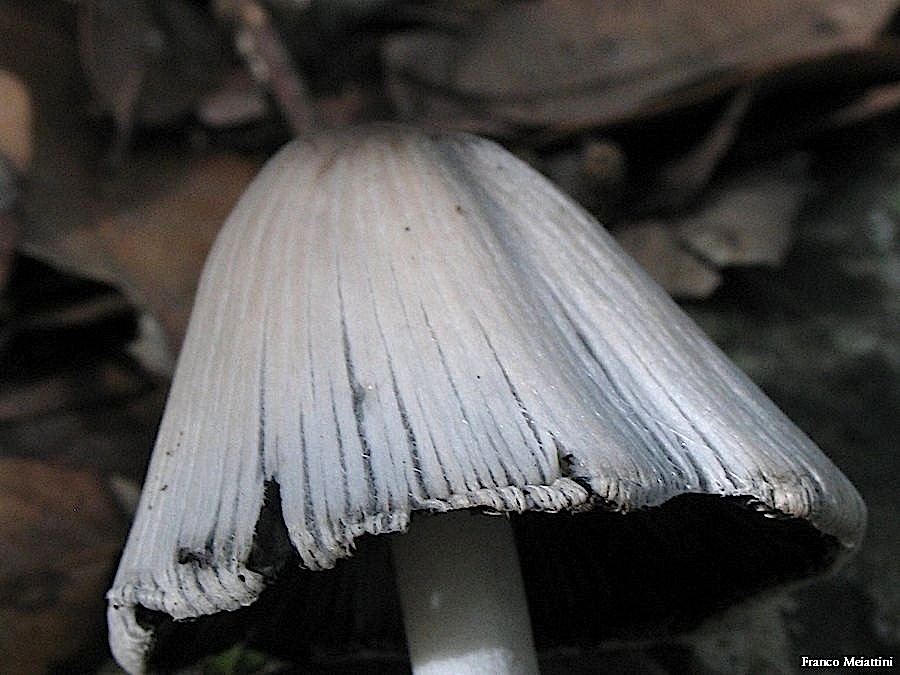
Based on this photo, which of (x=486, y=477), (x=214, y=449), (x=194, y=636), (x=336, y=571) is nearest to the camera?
(x=486, y=477)

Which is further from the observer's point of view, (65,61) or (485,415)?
(65,61)

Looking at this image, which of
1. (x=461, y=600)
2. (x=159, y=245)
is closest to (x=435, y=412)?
(x=461, y=600)

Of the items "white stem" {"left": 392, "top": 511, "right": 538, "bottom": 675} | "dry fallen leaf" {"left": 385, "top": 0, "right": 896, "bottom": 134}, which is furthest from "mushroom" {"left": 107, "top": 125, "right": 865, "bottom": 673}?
"dry fallen leaf" {"left": 385, "top": 0, "right": 896, "bottom": 134}

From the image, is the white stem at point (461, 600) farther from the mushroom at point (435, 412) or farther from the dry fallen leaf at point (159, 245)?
the dry fallen leaf at point (159, 245)

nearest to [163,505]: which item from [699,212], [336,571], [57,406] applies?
[336,571]

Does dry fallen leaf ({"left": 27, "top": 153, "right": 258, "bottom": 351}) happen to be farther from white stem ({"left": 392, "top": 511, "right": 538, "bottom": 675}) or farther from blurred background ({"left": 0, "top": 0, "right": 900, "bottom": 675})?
white stem ({"left": 392, "top": 511, "right": 538, "bottom": 675})

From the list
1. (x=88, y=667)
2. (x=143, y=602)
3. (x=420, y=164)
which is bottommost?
(x=88, y=667)

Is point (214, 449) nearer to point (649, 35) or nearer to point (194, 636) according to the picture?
point (194, 636)
